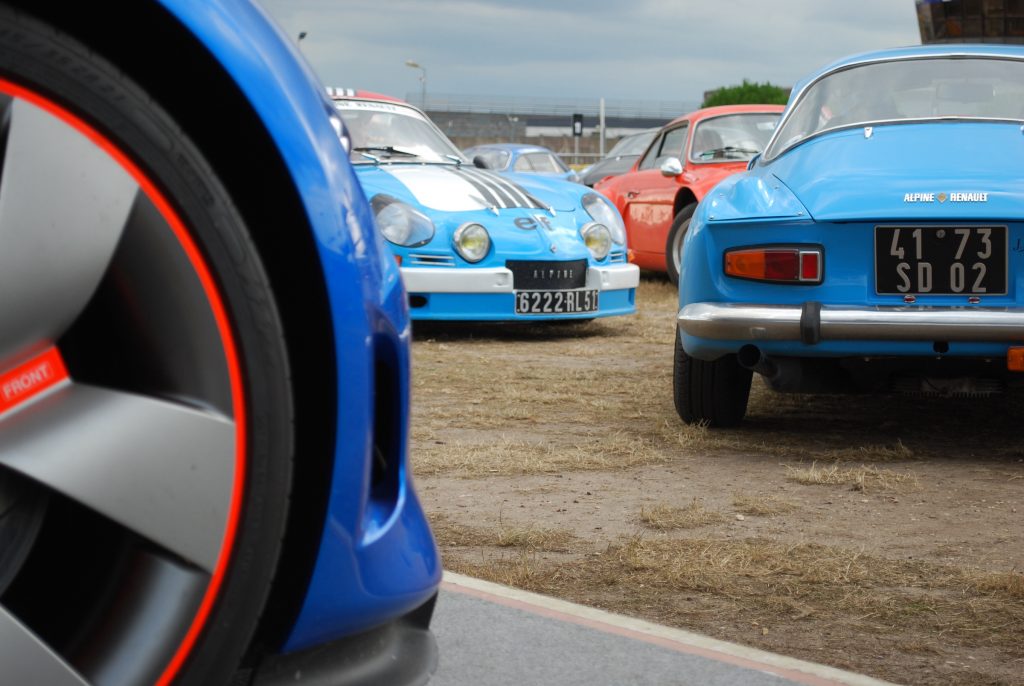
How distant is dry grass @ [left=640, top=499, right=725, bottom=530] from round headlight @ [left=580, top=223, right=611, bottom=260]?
4696 millimetres

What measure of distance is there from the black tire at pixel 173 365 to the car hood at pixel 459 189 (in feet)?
21.3

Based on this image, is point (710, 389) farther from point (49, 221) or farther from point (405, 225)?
point (49, 221)

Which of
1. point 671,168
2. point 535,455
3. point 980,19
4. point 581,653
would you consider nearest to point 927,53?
point 535,455

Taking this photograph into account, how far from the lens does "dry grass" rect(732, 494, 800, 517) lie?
3834mm

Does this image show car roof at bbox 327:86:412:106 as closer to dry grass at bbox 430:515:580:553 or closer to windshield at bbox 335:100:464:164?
windshield at bbox 335:100:464:164

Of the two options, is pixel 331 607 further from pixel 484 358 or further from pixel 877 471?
pixel 484 358

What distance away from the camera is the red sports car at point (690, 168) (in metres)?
10.9

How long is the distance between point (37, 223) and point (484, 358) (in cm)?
603

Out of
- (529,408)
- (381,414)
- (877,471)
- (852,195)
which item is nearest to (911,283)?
(852,195)

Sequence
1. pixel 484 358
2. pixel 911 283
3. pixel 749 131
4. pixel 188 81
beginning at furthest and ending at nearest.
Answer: pixel 749 131
pixel 484 358
pixel 911 283
pixel 188 81

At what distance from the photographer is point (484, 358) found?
752cm

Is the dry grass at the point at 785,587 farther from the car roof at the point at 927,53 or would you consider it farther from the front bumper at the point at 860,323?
the car roof at the point at 927,53

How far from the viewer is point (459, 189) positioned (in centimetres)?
831

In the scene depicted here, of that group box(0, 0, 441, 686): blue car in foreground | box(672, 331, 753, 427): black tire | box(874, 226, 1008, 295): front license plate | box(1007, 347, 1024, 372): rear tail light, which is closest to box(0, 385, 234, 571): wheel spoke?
box(0, 0, 441, 686): blue car in foreground
